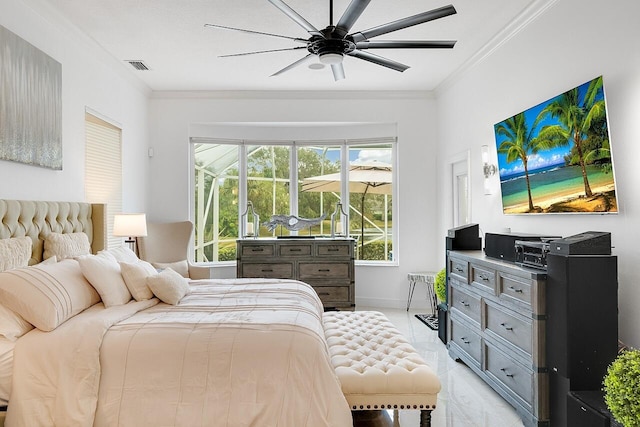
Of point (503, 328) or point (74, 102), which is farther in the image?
point (74, 102)

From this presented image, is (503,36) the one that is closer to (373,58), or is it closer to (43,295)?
(373,58)

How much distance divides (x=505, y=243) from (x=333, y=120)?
3457 millimetres

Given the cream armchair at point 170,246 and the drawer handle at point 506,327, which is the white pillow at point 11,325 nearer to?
the drawer handle at point 506,327

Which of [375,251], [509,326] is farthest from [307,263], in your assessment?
[509,326]

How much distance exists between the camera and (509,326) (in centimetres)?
296

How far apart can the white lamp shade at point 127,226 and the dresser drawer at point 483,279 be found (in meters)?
3.22

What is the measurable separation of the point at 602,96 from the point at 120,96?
4626 mm

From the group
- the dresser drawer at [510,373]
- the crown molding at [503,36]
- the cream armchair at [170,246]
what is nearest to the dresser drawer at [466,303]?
the dresser drawer at [510,373]

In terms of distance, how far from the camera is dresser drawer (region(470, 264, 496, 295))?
3243mm

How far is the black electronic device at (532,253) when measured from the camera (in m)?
2.71

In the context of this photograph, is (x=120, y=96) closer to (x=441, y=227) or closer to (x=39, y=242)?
(x=39, y=242)

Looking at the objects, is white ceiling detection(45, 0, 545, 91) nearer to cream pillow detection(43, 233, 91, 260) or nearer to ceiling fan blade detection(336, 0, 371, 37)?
ceiling fan blade detection(336, 0, 371, 37)

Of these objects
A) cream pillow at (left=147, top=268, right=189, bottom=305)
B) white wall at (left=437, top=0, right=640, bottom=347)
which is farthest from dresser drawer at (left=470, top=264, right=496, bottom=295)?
cream pillow at (left=147, top=268, right=189, bottom=305)

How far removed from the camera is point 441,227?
6008 mm
